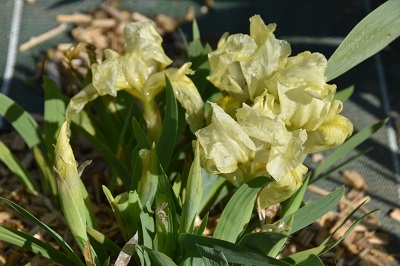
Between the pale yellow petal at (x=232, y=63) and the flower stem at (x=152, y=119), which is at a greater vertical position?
the pale yellow petal at (x=232, y=63)

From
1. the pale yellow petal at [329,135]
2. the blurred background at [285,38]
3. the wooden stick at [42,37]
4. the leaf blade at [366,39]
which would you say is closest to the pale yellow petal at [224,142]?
the pale yellow petal at [329,135]

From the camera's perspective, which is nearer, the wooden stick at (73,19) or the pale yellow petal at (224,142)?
the pale yellow petal at (224,142)

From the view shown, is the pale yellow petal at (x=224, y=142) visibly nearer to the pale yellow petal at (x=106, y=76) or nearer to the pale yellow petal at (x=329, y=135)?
the pale yellow petal at (x=329, y=135)

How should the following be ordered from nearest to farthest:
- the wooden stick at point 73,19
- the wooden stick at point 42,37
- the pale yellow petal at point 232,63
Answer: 1. the pale yellow petal at point 232,63
2. the wooden stick at point 42,37
3. the wooden stick at point 73,19

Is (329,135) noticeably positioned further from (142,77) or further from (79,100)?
(79,100)

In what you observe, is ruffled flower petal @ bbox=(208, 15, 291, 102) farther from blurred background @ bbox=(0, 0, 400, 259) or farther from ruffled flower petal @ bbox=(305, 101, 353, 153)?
blurred background @ bbox=(0, 0, 400, 259)

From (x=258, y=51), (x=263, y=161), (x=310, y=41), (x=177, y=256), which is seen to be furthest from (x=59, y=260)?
(x=310, y=41)
